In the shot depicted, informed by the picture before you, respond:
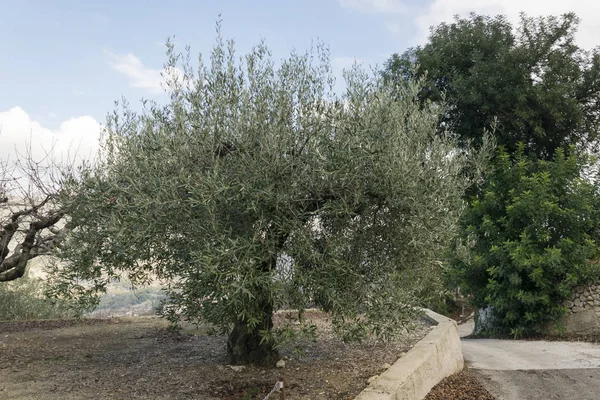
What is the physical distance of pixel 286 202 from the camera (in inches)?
275

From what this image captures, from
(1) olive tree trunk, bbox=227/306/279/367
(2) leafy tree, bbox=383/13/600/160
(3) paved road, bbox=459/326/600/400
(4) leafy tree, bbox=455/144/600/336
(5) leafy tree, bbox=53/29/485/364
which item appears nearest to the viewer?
(5) leafy tree, bbox=53/29/485/364

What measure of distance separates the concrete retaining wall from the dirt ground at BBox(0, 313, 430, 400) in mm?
532

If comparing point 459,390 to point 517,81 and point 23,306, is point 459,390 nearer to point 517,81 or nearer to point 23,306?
point 517,81

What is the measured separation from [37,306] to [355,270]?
20821 mm

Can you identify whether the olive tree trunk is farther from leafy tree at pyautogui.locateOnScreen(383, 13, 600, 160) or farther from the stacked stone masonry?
leafy tree at pyautogui.locateOnScreen(383, 13, 600, 160)

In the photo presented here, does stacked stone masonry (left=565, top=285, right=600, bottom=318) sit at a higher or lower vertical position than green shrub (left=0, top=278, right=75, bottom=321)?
lower

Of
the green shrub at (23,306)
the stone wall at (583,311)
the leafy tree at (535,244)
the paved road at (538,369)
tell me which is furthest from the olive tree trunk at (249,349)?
the green shrub at (23,306)

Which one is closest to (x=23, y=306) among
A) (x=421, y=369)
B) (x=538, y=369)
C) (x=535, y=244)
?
(x=421, y=369)

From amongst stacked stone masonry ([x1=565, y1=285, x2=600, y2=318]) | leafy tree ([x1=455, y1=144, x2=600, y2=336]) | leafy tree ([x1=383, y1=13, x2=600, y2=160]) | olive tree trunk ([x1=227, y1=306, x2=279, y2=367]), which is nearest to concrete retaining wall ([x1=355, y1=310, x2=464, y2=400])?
olive tree trunk ([x1=227, y1=306, x2=279, y2=367])

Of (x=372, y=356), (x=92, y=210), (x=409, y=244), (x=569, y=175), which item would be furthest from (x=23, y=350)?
(x=569, y=175)

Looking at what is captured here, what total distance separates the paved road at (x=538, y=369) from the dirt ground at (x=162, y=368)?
184 cm

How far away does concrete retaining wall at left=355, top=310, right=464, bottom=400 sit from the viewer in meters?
7.73

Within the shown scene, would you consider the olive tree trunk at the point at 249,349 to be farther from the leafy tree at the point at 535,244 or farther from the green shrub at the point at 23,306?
the green shrub at the point at 23,306

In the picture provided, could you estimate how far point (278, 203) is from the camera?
706 cm
